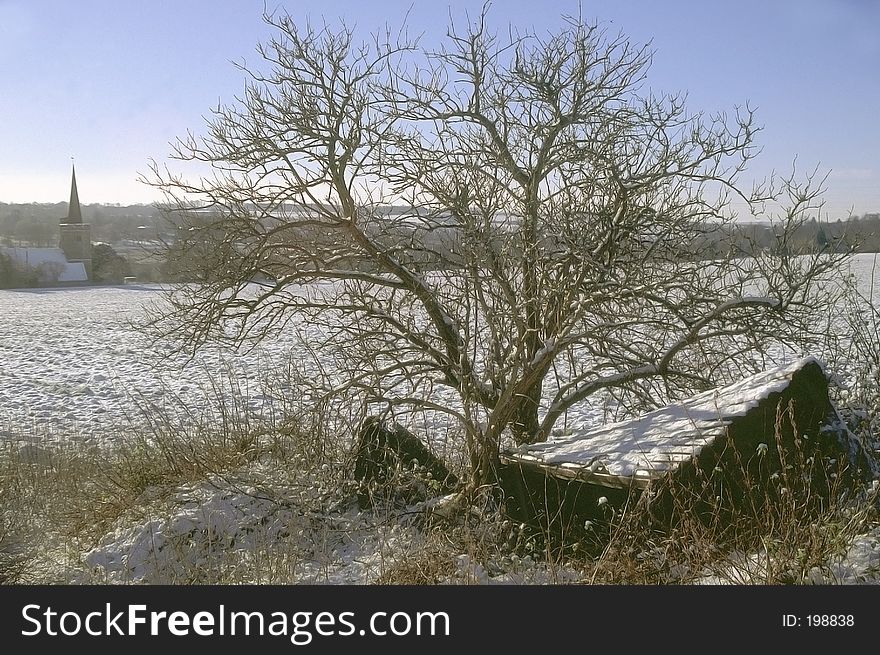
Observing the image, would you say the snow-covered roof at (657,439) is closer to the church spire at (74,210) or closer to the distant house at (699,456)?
the distant house at (699,456)

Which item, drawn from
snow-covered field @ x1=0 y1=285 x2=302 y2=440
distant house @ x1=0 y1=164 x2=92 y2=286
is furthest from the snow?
distant house @ x1=0 y1=164 x2=92 y2=286

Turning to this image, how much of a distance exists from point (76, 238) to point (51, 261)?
1.85 metres

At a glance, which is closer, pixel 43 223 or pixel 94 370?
pixel 94 370

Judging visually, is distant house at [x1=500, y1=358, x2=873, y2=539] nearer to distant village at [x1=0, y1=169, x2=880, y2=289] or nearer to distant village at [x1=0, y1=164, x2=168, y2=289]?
distant village at [x1=0, y1=169, x2=880, y2=289]

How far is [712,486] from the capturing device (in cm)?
435

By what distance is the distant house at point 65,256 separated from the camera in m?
35.0

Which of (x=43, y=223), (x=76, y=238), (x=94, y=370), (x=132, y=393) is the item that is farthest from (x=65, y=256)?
(x=132, y=393)

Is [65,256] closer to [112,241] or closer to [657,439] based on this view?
[112,241]

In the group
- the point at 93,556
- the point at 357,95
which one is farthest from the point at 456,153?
the point at 93,556

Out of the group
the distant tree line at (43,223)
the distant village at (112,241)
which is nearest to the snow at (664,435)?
the distant village at (112,241)

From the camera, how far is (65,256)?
40375 millimetres

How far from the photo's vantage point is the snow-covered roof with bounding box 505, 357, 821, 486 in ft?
15.3

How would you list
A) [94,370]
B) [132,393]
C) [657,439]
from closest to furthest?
[657,439]
[132,393]
[94,370]

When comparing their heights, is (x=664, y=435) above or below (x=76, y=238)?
below
